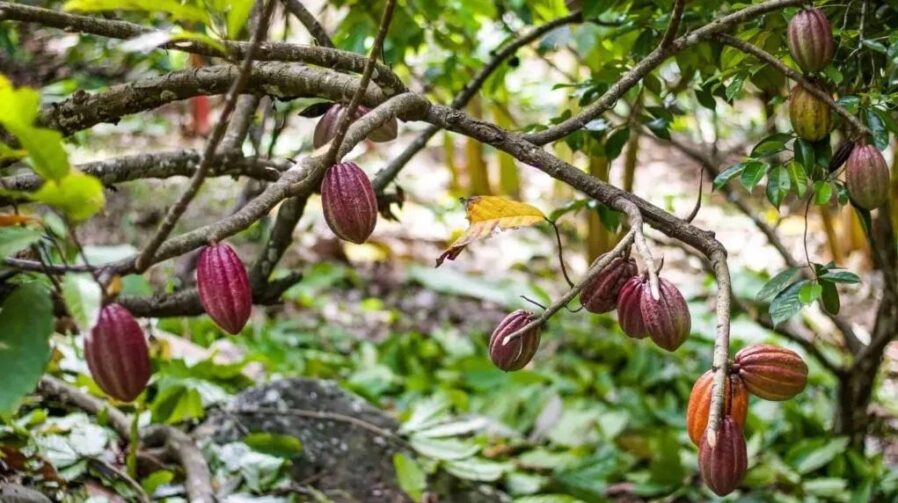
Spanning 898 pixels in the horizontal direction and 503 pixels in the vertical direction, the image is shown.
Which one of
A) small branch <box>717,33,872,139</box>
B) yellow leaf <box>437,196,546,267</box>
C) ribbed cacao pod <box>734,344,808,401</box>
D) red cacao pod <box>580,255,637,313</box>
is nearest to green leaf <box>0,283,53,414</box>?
yellow leaf <box>437,196,546,267</box>

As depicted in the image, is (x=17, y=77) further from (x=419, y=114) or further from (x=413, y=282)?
(x=419, y=114)

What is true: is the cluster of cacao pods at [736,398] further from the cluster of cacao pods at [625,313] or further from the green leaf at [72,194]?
the green leaf at [72,194]

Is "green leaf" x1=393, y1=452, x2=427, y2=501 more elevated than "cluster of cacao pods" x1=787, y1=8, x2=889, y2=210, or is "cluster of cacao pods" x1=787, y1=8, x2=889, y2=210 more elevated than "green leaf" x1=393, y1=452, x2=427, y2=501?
"cluster of cacao pods" x1=787, y1=8, x2=889, y2=210

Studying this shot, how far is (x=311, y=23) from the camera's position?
5.90ft

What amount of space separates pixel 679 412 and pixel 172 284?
1797 mm

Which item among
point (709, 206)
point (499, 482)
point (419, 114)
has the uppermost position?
point (709, 206)

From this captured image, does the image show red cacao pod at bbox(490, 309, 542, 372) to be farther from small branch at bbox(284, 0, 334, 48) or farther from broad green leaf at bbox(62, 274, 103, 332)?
small branch at bbox(284, 0, 334, 48)

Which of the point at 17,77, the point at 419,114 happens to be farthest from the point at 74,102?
the point at 17,77

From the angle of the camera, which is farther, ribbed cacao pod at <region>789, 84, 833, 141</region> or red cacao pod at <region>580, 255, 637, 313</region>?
ribbed cacao pod at <region>789, 84, 833, 141</region>

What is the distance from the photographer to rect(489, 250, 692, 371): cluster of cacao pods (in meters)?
1.08

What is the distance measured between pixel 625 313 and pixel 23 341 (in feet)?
2.00

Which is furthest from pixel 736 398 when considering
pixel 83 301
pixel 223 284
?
pixel 83 301

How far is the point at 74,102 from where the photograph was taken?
1462 millimetres

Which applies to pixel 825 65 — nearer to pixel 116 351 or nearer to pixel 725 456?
pixel 725 456
